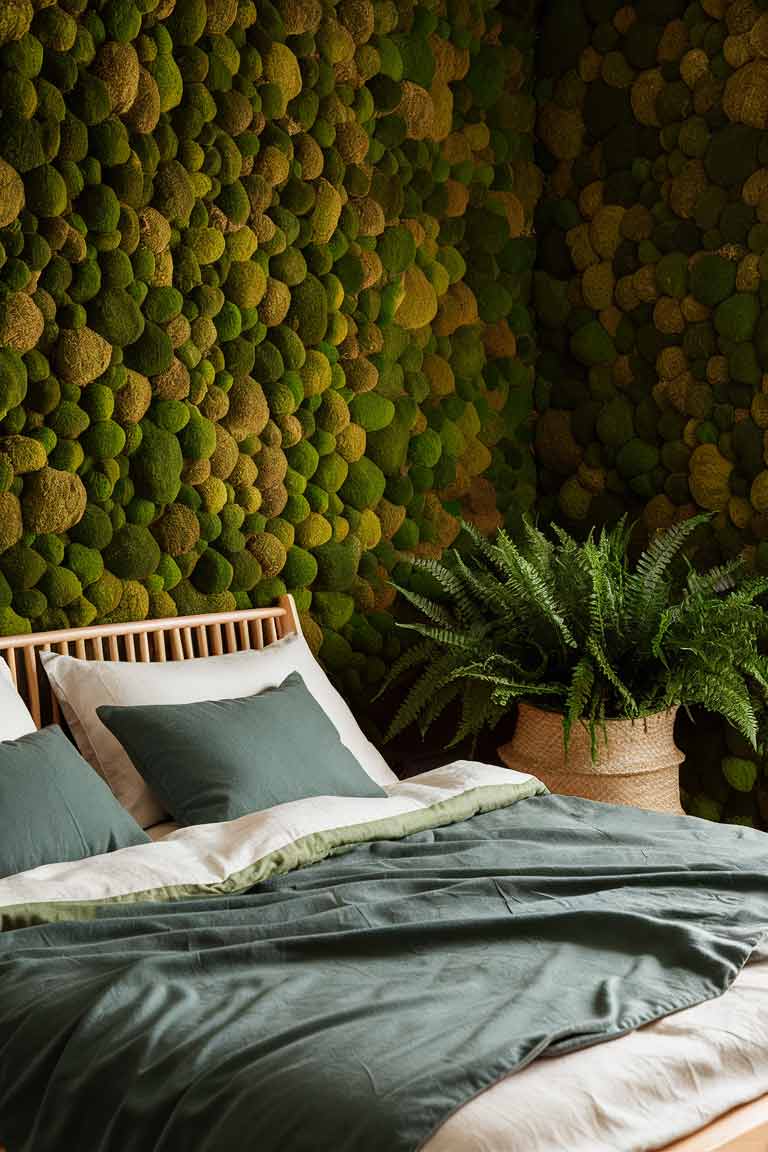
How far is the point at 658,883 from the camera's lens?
79.5 inches

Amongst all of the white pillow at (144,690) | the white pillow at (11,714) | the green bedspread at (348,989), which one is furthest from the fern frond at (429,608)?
the green bedspread at (348,989)

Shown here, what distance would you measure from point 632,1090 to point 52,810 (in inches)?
47.5

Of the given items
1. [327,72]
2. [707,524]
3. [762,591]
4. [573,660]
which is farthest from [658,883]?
[327,72]

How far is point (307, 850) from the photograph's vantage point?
7.18 feet

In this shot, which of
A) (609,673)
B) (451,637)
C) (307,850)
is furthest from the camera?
(451,637)

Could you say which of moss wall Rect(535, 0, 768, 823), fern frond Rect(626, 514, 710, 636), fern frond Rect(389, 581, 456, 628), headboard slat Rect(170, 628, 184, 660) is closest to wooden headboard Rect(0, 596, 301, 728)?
headboard slat Rect(170, 628, 184, 660)

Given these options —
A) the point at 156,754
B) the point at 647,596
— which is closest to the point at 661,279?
the point at 647,596

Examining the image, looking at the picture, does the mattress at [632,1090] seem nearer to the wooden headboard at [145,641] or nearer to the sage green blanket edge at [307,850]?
the sage green blanket edge at [307,850]

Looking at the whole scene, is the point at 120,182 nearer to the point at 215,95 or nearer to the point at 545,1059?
the point at 215,95

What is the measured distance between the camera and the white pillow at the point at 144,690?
2633 mm

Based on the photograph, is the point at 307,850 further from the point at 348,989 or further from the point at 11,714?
the point at 11,714

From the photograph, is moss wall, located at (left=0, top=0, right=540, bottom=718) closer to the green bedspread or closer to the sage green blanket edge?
the sage green blanket edge

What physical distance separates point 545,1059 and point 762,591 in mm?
2198

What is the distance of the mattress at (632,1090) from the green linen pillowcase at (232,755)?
1111 mm
